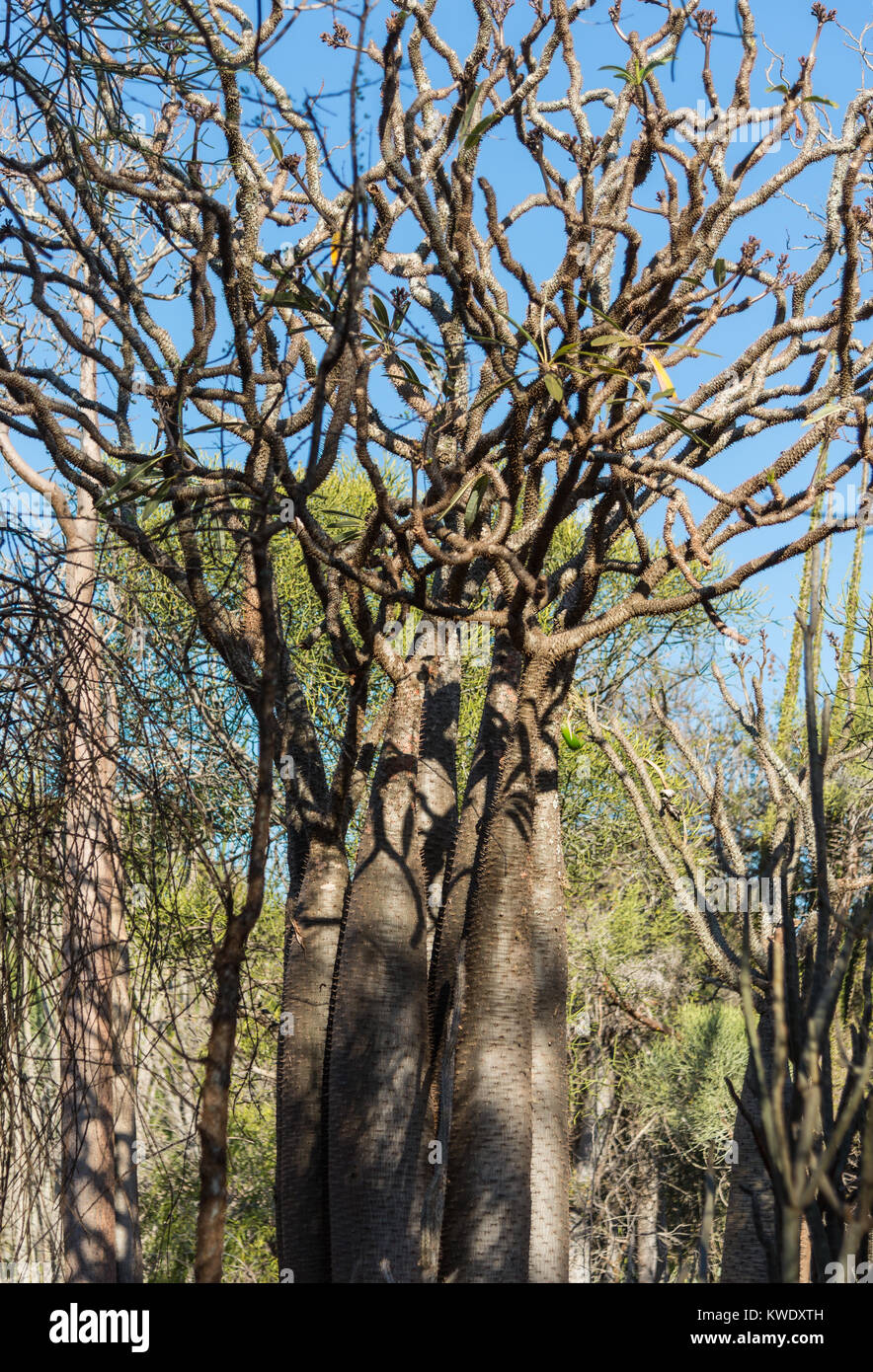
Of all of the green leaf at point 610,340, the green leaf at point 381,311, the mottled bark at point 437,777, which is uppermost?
the green leaf at point 381,311

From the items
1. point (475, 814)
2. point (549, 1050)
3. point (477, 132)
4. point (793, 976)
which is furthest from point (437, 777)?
point (793, 976)

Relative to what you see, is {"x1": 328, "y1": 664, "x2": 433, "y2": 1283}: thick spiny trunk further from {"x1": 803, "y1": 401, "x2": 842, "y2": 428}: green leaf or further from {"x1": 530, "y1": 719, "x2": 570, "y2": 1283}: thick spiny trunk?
{"x1": 803, "y1": 401, "x2": 842, "y2": 428}: green leaf

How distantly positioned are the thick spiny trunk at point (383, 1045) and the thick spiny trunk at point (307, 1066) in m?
0.25

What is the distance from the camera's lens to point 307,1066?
4.39 meters

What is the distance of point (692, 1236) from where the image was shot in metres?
12.1

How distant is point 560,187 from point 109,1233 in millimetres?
6621

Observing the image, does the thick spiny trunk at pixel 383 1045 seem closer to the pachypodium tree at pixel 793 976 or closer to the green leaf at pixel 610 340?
the pachypodium tree at pixel 793 976

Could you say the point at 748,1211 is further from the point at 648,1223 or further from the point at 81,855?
the point at 648,1223

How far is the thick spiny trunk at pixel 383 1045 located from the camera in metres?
3.87

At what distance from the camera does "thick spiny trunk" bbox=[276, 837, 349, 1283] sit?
4215mm

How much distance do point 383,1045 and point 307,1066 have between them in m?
0.45

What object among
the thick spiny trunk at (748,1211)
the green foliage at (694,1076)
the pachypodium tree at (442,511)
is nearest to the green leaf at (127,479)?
the pachypodium tree at (442,511)
